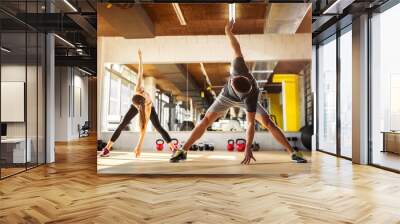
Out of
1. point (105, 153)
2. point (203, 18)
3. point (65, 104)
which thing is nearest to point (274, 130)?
point (203, 18)

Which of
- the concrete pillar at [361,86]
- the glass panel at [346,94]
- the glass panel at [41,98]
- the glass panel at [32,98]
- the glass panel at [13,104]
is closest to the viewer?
the glass panel at [13,104]

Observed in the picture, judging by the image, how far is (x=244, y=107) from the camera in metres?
5.63

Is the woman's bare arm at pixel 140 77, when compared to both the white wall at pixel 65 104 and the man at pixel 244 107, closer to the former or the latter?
the man at pixel 244 107

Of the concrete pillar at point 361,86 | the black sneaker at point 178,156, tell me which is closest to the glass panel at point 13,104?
the black sneaker at point 178,156

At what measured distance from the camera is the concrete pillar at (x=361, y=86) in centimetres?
689

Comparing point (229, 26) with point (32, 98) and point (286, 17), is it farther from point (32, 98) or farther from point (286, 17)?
point (32, 98)

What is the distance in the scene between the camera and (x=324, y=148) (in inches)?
368

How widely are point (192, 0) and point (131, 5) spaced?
93 centimetres

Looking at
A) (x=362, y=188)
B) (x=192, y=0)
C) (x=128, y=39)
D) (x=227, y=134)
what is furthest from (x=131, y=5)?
(x=362, y=188)

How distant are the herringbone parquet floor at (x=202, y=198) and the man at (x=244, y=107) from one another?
41 centimetres

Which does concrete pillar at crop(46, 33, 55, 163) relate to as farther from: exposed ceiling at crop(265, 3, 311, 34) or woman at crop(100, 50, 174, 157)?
exposed ceiling at crop(265, 3, 311, 34)

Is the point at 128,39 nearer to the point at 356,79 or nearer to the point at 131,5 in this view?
the point at 131,5

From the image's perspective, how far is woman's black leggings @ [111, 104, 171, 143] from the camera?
554cm

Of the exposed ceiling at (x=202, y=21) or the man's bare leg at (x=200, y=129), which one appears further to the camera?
the man's bare leg at (x=200, y=129)
